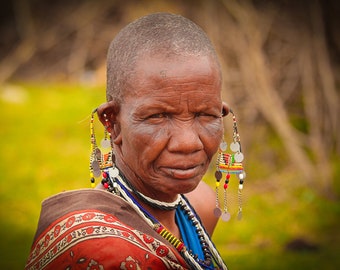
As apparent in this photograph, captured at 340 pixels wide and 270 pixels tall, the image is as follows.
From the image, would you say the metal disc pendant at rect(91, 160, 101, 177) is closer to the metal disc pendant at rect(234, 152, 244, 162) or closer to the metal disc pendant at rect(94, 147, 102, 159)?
the metal disc pendant at rect(94, 147, 102, 159)

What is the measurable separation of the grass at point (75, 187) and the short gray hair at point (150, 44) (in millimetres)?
2513

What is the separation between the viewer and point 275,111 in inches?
275

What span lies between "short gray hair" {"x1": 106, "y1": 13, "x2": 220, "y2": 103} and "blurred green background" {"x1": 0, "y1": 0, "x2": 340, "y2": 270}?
3723mm

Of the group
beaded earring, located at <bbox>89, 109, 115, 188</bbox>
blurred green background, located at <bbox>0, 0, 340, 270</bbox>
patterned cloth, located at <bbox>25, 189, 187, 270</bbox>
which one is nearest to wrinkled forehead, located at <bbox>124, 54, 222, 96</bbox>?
beaded earring, located at <bbox>89, 109, 115, 188</bbox>

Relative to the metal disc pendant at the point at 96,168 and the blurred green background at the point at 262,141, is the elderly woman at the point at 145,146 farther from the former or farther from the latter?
the blurred green background at the point at 262,141

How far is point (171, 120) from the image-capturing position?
6.93 ft

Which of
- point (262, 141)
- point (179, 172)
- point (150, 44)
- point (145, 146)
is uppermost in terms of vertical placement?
point (262, 141)

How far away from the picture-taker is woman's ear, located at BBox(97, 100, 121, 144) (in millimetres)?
2225

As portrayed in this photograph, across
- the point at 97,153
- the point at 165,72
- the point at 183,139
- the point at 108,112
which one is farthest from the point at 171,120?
the point at 97,153

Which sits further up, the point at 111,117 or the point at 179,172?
the point at 111,117

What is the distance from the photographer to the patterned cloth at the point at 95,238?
6.15 feet

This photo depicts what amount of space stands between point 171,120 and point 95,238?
0.56 metres

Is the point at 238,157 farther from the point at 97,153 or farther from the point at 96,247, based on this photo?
the point at 96,247

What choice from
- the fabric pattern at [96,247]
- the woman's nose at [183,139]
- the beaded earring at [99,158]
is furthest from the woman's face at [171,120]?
the fabric pattern at [96,247]
